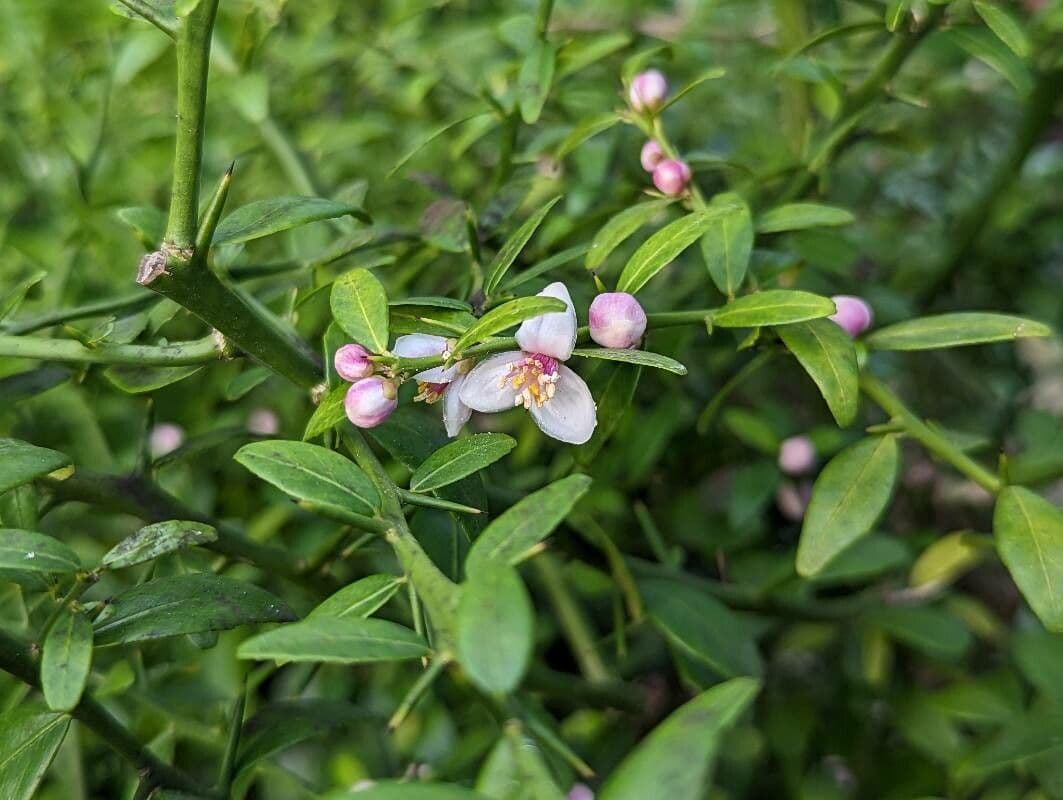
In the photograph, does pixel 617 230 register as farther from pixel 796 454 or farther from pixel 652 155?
pixel 796 454

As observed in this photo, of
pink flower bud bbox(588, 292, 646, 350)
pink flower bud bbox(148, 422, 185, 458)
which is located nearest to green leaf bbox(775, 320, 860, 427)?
pink flower bud bbox(588, 292, 646, 350)

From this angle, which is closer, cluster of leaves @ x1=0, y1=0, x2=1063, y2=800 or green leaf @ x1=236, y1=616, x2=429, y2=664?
green leaf @ x1=236, y1=616, x2=429, y2=664

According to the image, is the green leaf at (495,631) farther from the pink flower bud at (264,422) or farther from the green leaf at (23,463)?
the pink flower bud at (264,422)

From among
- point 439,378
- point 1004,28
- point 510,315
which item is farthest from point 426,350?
point 1004,28

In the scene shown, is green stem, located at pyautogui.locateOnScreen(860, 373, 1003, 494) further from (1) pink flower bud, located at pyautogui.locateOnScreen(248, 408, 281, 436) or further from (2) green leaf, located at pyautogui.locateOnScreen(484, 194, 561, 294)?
(1) pink flower bud, located at pyautogui.locateOnScreen(248, 408, 281, 436)

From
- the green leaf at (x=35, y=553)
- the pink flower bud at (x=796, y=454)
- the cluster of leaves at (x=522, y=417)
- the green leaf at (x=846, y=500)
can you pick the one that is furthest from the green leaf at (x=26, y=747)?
the pink flower bud at (x=796, y=454)

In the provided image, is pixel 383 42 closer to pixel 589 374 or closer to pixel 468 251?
pixel 468 251
